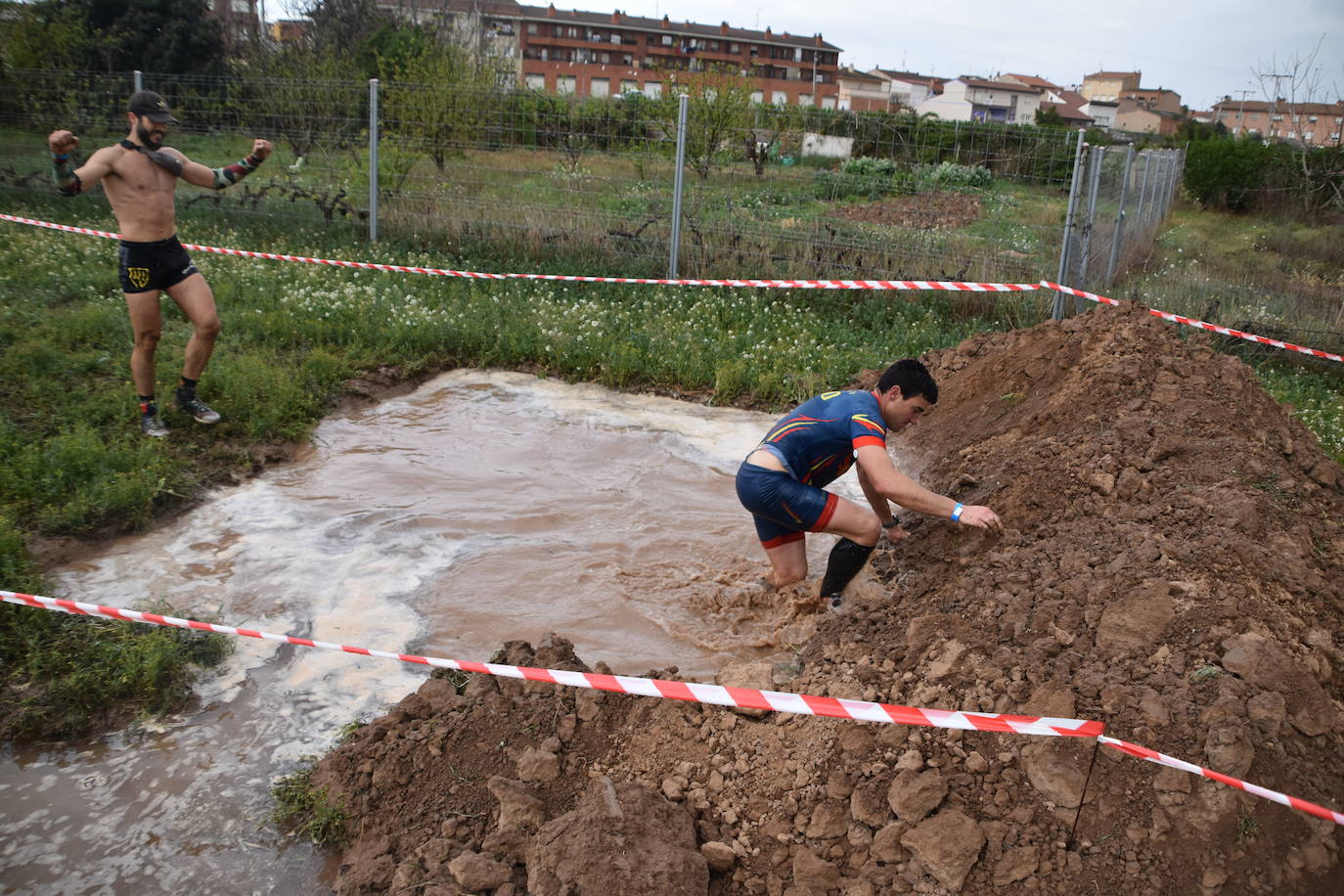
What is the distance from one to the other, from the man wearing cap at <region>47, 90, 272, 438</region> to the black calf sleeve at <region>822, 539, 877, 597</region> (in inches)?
191

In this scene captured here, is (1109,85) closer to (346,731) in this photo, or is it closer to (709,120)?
(709,120)

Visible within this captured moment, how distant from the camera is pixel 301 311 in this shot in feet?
31.2

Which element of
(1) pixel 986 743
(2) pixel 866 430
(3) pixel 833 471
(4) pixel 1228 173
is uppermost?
(4) pixel 1228 173

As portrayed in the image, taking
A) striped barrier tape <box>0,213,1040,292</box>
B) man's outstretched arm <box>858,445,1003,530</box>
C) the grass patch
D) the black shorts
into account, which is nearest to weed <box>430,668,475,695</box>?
the grass patch

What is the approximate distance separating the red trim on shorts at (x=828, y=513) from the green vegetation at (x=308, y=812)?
269 cm

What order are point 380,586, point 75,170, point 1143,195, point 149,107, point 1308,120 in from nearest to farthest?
1. point 380,586
2. point 75,170
3. point 149,107
4. point 1143,195
5. point 1308,120

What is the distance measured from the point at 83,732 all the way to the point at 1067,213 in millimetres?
9819

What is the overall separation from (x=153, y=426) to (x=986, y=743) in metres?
6.21

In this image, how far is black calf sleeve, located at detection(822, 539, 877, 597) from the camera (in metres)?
5.12

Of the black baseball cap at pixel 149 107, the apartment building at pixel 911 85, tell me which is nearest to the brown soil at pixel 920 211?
the black baseball cap at pixel 149 107

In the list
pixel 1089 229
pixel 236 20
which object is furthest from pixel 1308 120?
pixel 236 20

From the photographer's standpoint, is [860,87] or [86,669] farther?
[860,87]

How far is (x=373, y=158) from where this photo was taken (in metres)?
12.7

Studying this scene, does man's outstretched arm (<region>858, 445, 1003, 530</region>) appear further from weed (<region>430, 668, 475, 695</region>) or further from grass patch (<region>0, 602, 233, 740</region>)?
grass patch (<region>0, 602, 233, 740</region>)
